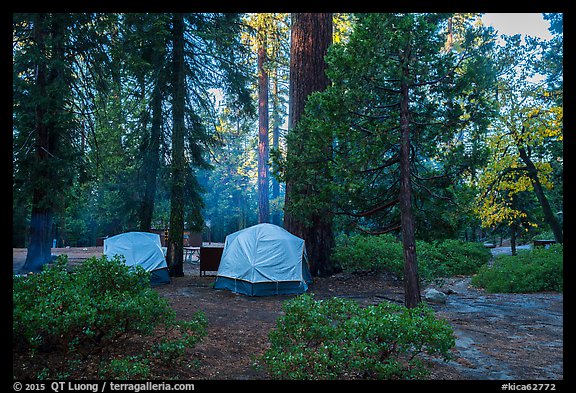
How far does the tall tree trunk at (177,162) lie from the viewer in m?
13.6

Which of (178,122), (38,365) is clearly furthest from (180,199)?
(38,365)

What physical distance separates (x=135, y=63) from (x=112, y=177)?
1149cm

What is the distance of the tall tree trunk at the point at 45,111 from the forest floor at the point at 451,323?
4.37m

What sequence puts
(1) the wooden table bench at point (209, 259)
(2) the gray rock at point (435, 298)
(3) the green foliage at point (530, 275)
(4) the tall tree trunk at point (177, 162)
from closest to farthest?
1. (2) the gray rock at point (435, 298)
2. (3) the green foliage at point (530, 275)
3. (4) the tall tree trunk at point (177, 162)
4. (1) the wooden table bench at point (209, 259)

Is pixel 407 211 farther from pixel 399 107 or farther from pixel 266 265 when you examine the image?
pixel 266 265

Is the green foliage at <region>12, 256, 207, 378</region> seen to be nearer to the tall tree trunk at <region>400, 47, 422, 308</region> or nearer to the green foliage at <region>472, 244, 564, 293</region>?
the tall tree trunk at <region>400, 47, 422, 308</region>

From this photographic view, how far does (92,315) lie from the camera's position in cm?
424

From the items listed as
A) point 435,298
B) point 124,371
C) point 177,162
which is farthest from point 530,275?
point 124,371

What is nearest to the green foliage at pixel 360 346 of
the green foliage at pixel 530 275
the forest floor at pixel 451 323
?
the forest floor at pixel 451 323

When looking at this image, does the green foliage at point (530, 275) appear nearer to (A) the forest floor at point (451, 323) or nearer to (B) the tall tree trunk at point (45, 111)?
(A) the forest floor at point (451, 323)

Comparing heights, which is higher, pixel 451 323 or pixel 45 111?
pixel 45 111

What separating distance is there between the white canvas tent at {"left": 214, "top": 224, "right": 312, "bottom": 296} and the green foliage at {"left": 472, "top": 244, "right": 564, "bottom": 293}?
559cm

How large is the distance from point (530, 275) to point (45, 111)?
14.0 meters

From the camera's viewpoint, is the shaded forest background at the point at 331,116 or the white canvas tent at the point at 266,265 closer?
the shaded forest background at the point at 331,116
